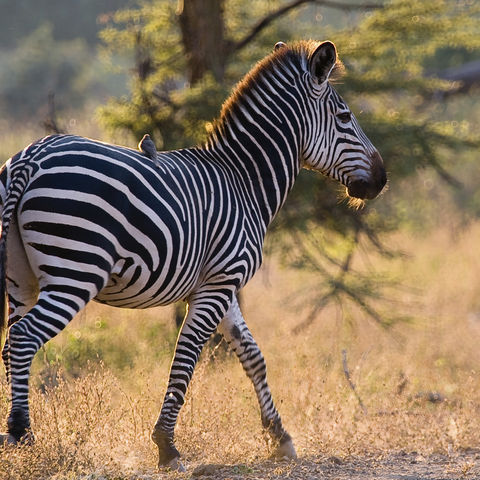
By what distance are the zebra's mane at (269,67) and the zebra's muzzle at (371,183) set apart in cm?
85

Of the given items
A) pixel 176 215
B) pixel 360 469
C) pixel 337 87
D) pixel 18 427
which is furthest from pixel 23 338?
pixel 337 87

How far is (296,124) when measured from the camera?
215 inches

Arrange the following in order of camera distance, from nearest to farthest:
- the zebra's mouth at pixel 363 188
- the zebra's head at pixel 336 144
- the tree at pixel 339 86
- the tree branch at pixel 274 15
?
the zebra's head at pixel 336 144 → the zebra's mouth at pixel 363 188 → the tree at pixel 339 86 → the tree branch at pixel 274 15

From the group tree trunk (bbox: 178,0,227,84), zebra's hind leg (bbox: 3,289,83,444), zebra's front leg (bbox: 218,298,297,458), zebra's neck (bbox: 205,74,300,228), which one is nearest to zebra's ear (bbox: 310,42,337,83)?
zebra's neck (bbox: 205,74,300,228)

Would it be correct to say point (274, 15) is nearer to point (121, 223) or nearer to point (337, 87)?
point (337, 87)

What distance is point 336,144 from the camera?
5602mm

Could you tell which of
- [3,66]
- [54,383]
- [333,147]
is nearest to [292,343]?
[54,383]

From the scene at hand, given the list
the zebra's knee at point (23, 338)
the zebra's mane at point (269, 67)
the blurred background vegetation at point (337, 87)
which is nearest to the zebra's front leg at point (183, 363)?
the zebra's knee at point (23, 338)

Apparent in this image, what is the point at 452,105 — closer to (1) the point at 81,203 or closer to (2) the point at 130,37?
(2) the point at 130,37

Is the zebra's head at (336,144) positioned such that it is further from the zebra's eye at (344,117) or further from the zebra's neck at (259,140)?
the zebra's neck at (259,140)

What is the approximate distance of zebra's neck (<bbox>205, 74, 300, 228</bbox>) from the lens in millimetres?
5340

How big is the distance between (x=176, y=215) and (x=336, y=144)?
1520mm

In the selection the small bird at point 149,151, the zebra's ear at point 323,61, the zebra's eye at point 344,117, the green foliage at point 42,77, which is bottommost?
the small bird at point 149,151

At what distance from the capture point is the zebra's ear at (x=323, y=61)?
17.5ft
